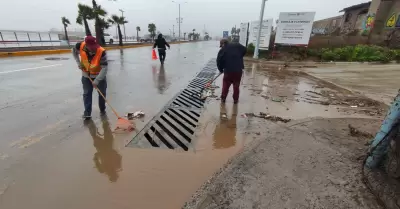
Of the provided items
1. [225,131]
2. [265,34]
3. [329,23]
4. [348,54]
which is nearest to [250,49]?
[265,34]

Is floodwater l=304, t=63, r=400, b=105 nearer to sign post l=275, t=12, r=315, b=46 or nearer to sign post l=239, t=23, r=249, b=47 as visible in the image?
sign post l=275, t=12, r=315, b=46

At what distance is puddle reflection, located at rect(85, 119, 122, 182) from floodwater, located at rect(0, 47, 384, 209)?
0.01 meters

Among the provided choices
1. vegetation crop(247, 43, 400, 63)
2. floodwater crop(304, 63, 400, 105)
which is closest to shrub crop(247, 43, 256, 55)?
vegetation crop(247, 43, 400, 63)

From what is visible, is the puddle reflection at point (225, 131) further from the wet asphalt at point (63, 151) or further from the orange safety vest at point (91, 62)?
the orange safety vest at point (91, 62)

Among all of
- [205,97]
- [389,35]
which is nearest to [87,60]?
[205,97]

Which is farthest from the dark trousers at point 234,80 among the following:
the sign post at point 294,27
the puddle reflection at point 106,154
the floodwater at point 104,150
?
the sign post at point 294,27

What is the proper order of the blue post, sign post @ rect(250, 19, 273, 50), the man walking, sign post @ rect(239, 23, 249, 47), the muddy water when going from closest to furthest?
the blue post
the man walking
the muddy water
sign post @ rect(250, 19, 273, 50)
sign post @ rect(239, 23, 249, 47)

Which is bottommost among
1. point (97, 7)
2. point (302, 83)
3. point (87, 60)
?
point (302, 83)

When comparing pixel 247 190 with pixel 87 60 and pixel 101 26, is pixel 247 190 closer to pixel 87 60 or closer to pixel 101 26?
pixel 87 60

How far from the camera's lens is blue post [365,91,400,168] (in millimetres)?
2217

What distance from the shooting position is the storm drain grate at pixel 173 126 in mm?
3113

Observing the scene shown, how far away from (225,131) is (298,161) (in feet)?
4.12

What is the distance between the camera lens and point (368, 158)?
96.3 inches

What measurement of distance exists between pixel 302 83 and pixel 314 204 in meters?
6.31
